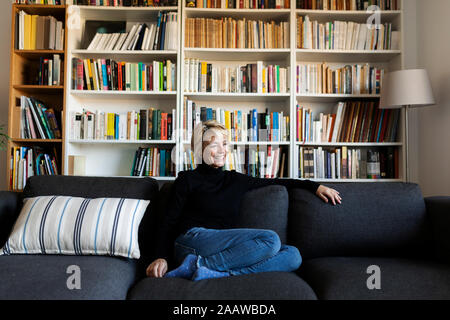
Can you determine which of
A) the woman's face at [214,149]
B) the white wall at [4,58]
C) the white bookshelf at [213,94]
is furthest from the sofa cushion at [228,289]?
the white wall at [4,58]

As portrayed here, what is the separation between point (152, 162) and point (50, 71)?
108 centimetres

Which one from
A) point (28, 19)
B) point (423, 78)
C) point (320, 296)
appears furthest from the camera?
point (28, 19)

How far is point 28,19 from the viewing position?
285 cm

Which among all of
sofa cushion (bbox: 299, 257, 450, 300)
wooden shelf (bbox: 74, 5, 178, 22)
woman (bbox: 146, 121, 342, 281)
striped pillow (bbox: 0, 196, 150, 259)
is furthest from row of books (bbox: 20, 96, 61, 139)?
sofa cushion (bbox: 299, 257, 450, 300)

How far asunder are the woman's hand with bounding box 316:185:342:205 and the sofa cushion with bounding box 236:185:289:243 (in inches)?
6.1

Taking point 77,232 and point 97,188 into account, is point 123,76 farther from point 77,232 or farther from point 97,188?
point 77,232

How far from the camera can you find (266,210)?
163 cm

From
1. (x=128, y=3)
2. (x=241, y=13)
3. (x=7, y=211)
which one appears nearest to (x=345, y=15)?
(x=241, y=13)

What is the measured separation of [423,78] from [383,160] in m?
Result: 0.72

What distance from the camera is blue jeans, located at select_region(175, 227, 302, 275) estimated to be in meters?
1.34

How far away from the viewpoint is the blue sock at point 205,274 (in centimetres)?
126

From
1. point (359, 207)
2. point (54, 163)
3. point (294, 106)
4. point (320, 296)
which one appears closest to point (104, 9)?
point (54, 163)

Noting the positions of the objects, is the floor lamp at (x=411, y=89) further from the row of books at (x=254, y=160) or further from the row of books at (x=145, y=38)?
the row of books at (x=145, y=38)
